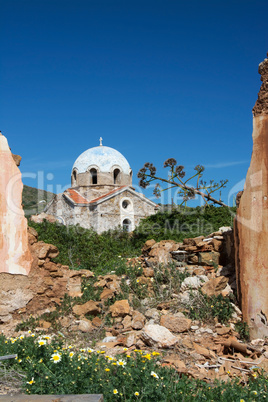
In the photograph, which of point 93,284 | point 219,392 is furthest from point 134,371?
point 93,284

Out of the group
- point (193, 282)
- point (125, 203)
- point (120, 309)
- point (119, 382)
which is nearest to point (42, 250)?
point (120, 309)

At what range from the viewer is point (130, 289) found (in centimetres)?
712

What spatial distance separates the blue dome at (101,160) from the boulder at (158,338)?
765 inches

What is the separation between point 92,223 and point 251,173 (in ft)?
53.8

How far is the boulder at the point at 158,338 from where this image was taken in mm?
4660

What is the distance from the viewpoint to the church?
2136 cm

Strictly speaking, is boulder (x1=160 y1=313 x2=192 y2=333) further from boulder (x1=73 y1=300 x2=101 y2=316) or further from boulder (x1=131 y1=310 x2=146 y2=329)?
boulder (x1=73 y1=300 x2=101 y2=316)

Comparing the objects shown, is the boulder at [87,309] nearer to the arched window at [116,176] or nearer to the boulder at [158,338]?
the boulder at [158,338]

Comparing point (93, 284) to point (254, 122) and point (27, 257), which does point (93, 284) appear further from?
point (254, 122)

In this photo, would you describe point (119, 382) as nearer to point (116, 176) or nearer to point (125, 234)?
point (125, 234)

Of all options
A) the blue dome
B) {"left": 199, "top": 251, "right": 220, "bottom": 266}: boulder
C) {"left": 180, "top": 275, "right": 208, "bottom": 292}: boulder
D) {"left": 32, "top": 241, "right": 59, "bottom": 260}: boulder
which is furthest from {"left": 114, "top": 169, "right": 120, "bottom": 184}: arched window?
{"left": 180, "top": 275, "right": 208, "bottom": 292}: boulder

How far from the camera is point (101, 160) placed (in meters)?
24.1

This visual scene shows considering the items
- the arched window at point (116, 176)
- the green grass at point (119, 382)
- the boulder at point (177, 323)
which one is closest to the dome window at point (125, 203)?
the arched window at point (116, 176)

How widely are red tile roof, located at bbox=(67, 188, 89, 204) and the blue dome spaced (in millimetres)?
1630
